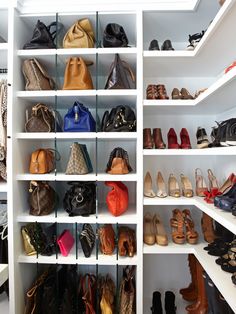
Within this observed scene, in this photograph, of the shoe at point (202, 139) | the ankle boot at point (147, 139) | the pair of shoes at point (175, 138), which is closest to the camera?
the shoe at point (202, 139)

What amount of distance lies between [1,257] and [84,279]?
2.08 feet

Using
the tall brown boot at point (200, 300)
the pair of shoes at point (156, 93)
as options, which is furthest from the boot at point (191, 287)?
the pair of shoes at point (156, 93)

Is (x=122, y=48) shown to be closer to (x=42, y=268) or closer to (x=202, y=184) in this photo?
(x=202, y=184)

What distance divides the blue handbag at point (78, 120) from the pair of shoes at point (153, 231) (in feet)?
2.77

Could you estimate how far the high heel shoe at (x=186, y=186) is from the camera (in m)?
1.66

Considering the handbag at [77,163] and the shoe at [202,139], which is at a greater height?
the shoe at [202,139]

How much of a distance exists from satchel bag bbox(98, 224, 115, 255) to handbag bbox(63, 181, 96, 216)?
0.50 ft

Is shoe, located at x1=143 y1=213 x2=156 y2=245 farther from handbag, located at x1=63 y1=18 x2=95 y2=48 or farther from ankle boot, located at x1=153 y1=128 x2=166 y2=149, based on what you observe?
handbag, located at x1=63 y1=18 x2=95 y2=48

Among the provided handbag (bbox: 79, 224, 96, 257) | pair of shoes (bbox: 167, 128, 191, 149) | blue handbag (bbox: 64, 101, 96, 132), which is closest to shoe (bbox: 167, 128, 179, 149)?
pair of shoes (bbox: 167, 128, 191, 149)

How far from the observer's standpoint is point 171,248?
1555 mm

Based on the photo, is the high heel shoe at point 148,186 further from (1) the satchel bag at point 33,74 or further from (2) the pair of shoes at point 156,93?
(1) the satchel bag at point 33,74

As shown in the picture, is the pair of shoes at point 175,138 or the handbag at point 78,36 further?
the pair of shoes at point 175,138

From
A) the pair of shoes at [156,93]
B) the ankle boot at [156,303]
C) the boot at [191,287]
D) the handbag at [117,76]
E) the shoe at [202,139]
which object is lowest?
the ankle boot at [156,303]

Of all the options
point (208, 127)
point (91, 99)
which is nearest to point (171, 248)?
point (208, 127)
